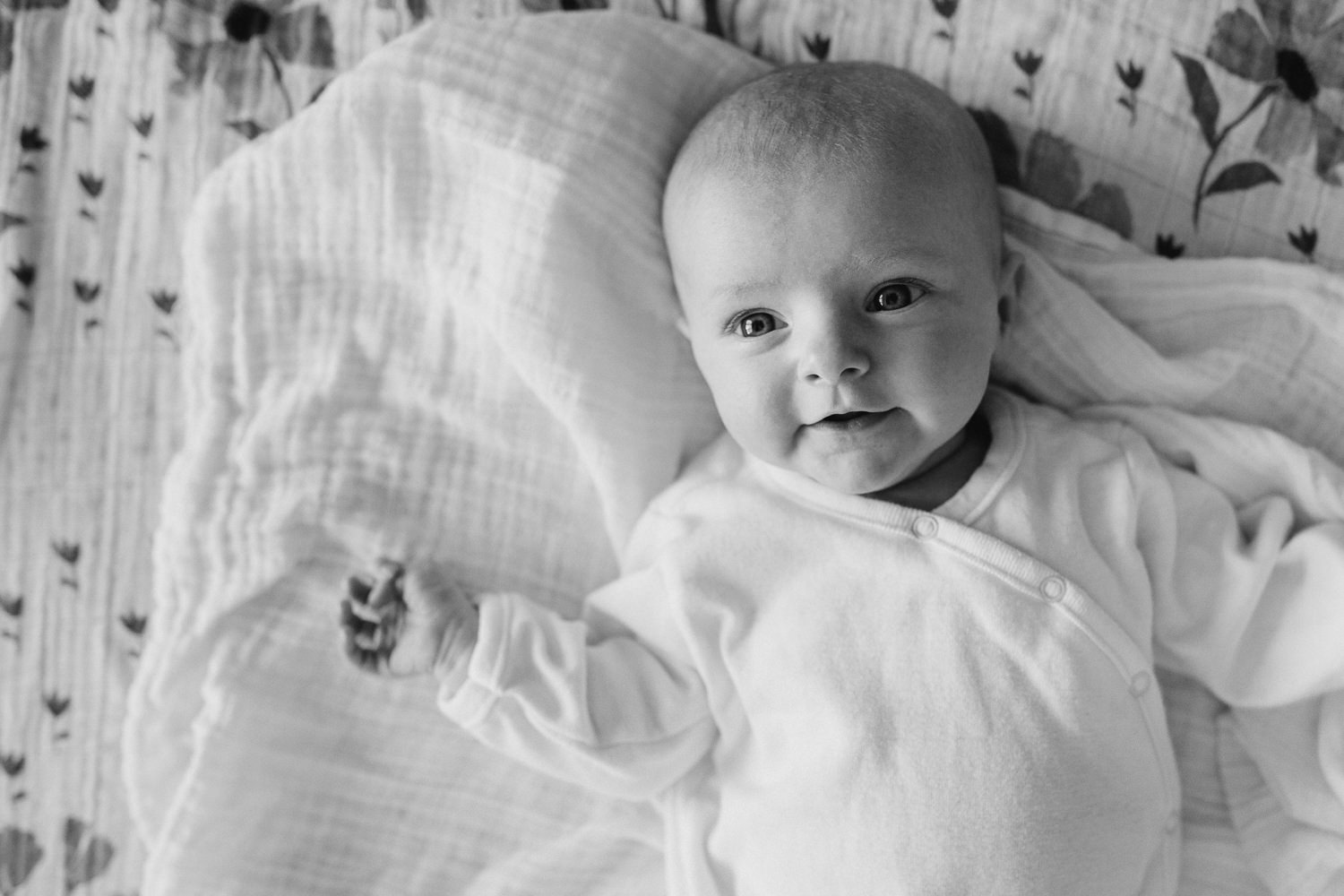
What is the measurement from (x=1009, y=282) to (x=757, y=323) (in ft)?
0.93

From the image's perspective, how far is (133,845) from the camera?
1.44 metres

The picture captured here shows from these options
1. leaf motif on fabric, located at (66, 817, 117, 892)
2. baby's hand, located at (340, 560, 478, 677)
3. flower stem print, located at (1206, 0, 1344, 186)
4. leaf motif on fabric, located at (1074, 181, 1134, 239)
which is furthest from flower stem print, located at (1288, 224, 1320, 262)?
leaf motif on fabric, located at (66, 817, 117, 892)

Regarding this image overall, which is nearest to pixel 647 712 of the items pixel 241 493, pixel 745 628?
pixel 745 628

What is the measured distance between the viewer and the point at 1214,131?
4.50ft

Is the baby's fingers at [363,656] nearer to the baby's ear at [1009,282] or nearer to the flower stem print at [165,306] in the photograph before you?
the flower stem print at [165,306]

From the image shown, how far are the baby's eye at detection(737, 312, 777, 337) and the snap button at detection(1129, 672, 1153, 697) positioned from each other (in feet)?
1.68

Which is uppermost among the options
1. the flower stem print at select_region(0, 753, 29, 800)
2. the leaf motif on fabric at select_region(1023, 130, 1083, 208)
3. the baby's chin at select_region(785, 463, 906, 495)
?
the leaf motif on fabric at select_region(1023, 130, 1083, 208)

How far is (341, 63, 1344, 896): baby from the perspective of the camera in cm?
120

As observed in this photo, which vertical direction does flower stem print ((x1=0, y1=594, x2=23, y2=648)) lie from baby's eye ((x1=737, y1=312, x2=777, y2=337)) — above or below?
below

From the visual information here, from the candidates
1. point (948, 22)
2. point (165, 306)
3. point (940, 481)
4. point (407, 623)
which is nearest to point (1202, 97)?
point (948, 22)

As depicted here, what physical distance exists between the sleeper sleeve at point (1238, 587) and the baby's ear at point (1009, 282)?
205 mm

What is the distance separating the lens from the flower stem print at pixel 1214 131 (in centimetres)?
136

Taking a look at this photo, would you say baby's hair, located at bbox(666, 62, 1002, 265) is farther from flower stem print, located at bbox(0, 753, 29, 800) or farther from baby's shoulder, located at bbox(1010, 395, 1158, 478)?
flower stem print, located at bbox(0, 753, 29, 800)

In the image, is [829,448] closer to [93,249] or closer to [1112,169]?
[1112,169]
